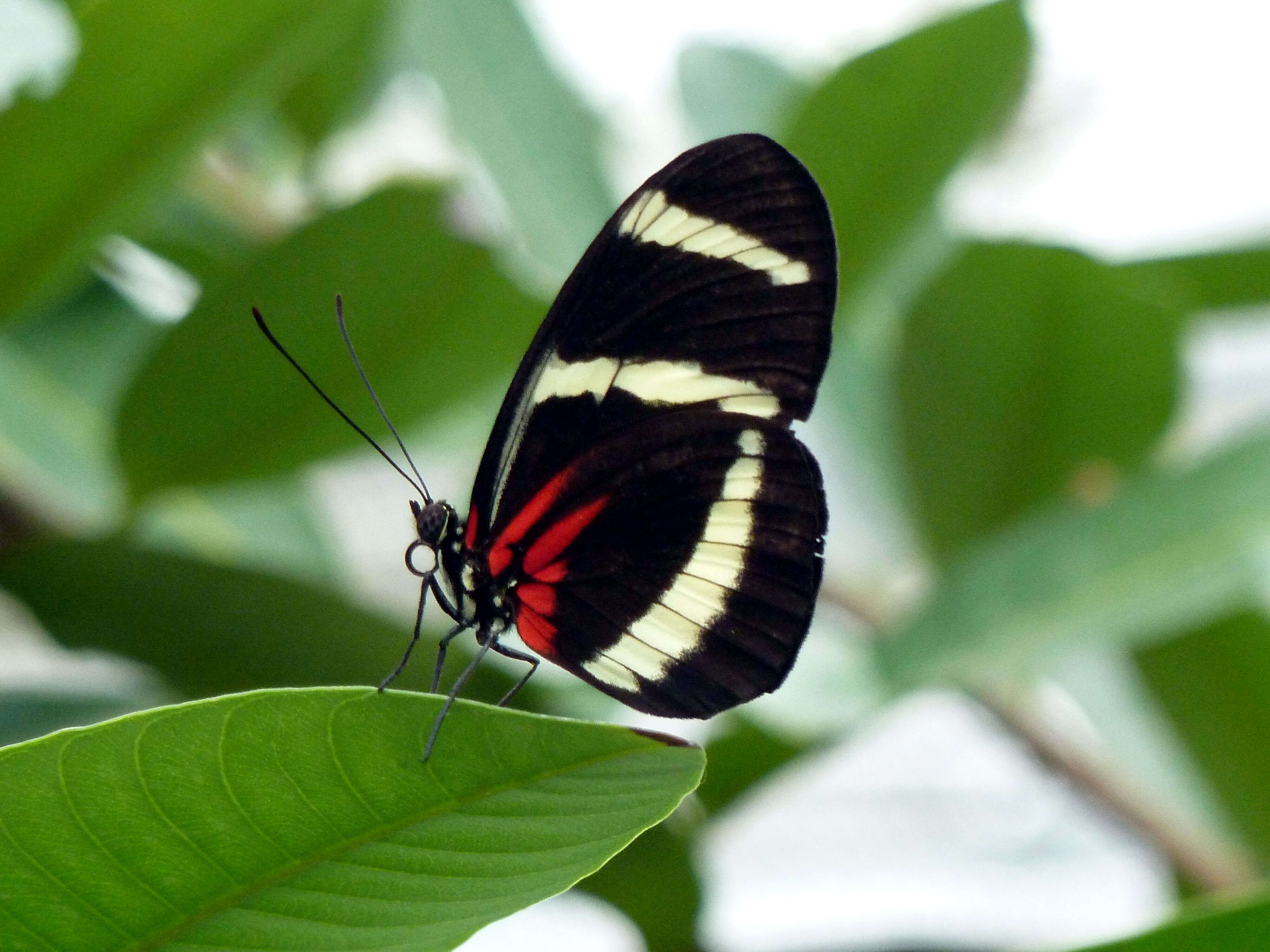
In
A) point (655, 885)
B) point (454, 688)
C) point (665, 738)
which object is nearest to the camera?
point (665, 738)

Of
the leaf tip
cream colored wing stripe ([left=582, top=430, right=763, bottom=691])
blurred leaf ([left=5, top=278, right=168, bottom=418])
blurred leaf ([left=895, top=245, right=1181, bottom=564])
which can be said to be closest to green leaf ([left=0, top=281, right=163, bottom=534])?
blurred leaf ([left=5, top=278, right=168, bottom=418])

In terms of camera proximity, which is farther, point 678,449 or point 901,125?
point 901,125

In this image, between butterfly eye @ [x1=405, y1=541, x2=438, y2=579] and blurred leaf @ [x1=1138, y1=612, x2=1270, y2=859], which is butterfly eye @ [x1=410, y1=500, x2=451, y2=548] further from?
blurred leaf @ [x1=1138, y1=612, x2=1270, y2=859]

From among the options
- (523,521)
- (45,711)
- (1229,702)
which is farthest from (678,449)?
(1229,702)

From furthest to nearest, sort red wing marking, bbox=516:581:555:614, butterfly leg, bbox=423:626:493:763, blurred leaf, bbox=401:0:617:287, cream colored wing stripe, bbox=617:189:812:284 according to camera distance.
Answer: blurred leaf, bbox=401:0:617:287 < red wing marking, bbox=516:581:555:614 < cream colored wing stripe, bbox=617:189:812:284 < butterfly leg, bbox=423:626:493:763

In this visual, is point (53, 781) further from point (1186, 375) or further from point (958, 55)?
point (1186, 375)

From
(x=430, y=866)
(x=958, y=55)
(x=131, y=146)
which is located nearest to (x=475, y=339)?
(x=131, y=146)

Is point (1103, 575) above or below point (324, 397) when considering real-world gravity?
above

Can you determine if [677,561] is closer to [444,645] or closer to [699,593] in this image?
[699,593]
